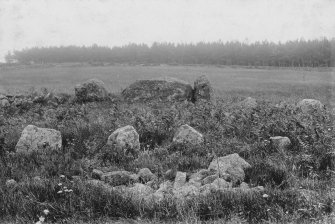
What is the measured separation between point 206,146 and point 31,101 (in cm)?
1102

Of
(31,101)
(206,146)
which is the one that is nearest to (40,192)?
(206,146)

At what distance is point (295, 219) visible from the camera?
496 centimetres

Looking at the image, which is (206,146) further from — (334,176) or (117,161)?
(334,176)

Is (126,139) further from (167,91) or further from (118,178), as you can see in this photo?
(167,91)

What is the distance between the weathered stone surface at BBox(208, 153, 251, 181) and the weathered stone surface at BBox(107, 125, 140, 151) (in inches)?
99.9

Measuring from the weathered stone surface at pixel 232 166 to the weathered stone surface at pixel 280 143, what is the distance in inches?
65.4

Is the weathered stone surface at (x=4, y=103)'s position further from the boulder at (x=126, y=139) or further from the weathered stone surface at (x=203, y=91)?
the boulder at (x=126, y=139)

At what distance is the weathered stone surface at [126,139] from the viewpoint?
9633 millimetres

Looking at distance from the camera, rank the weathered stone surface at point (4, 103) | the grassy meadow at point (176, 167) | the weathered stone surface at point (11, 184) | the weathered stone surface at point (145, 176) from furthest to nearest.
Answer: the weathered stone surface at point (4, 103) → the weathered stone surface at point (145, 176) → the weathered stone surface at point (11, 184) → the grassy meadow at point (176, 167)

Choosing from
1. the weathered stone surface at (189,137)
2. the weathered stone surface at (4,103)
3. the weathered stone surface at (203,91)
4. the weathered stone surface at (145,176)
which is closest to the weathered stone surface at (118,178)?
the weathered stone surface at (145,176)

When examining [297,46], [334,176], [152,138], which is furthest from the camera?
[297,46]

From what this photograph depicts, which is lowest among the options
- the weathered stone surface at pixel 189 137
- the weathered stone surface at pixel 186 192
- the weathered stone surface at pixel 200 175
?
the weathered stone surface at pixel 200 175

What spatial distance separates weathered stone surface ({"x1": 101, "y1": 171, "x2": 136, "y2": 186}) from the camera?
24.0ft

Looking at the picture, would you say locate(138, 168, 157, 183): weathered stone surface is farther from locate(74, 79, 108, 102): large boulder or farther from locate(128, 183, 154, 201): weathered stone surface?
locate(74, 79, 108, 102): large boulder
